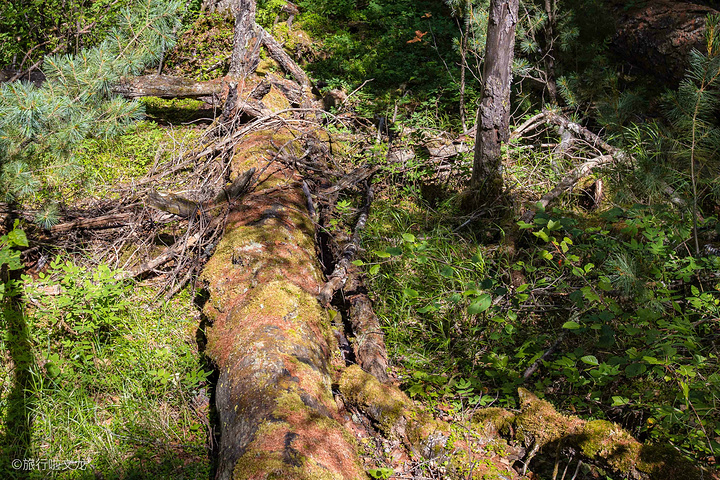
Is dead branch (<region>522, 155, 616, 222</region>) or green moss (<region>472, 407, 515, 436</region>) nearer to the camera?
green moss (<region>472, 407, 515, 436</region>)

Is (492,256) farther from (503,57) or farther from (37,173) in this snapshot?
(37,173)

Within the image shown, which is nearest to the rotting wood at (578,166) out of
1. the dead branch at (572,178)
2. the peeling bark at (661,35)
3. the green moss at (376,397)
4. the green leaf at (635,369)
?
the dead branch at (572,178)

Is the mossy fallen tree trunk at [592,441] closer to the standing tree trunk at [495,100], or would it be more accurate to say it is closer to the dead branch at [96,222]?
the standing tree trunk at [495,100]

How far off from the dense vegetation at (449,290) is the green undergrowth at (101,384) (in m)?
0.01

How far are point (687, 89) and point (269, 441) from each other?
3.52 meters

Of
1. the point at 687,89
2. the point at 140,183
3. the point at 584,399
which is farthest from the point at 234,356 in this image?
the point at 687,89

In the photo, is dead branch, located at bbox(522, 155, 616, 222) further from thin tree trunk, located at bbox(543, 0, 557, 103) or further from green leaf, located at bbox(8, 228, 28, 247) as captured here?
green leaf, located at bbox(8, 228, 28, 247)

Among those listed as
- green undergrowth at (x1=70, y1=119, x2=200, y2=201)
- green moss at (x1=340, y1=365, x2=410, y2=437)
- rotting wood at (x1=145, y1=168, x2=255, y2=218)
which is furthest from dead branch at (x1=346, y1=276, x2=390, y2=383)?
green undergrowth at (x1=70, y1=119, x2=200, y2=201)

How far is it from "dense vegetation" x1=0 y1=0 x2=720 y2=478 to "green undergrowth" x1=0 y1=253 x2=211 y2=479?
0.5 inches

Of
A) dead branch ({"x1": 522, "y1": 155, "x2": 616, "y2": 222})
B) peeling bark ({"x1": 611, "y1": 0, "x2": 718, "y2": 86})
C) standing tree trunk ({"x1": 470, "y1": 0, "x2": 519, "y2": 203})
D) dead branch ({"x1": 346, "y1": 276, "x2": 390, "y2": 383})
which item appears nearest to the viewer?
dead branch ({"x1": 346, "y1": 276, "x2": 390, "y2": 383})

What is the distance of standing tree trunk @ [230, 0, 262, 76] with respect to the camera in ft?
19.3

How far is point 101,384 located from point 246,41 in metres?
4.80

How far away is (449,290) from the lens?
370 centimetres

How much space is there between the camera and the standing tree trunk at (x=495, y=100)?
3938 mm
